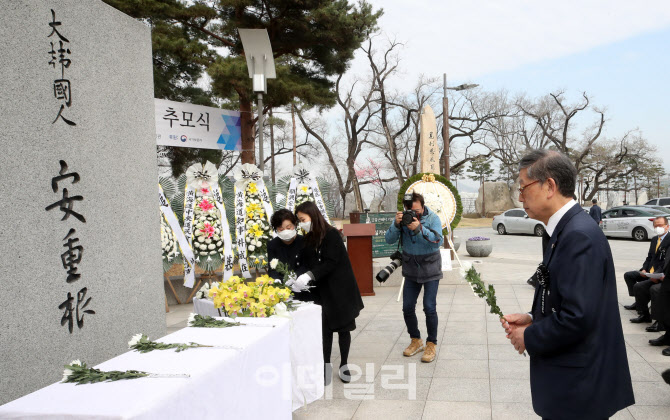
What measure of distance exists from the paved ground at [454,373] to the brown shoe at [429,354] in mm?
65

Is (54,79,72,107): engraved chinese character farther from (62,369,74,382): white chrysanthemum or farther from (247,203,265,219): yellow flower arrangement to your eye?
(247,203,265,219): yellow flower arrangement

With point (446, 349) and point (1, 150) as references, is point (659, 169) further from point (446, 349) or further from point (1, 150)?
point (1, 150)

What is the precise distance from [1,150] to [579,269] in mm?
2892

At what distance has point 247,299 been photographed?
344cm

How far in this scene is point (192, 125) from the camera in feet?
37.8

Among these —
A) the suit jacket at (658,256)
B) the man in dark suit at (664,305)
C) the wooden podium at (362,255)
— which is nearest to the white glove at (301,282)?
the man in dark suit at (664,305)

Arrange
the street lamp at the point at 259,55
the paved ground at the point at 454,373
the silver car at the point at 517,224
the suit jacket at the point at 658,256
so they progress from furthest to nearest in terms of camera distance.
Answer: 1. the silver car at the point at 517,224
2. the street lamp at the point at 259,55
3. the suit jacket at the point at 658,256
4. the paved ground at the point at 454,373

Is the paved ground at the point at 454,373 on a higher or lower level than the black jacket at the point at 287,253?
lower

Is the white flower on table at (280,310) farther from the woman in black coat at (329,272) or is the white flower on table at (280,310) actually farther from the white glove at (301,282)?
the woman in black coat at (329,272)

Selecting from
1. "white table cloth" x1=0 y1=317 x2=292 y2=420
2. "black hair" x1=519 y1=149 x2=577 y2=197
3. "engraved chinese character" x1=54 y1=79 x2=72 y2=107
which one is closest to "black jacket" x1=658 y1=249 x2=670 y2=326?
"black hair" x1=519 y1=149 x2=577 y2=197

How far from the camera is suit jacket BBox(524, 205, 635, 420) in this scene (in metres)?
1.93

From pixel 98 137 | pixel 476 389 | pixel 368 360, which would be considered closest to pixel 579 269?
pixel 476 389

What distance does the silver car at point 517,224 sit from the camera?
23.0 metres

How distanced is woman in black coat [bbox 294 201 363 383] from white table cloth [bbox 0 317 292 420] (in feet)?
3.97
